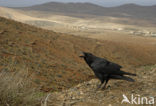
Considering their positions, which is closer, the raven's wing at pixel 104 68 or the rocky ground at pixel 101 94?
the rocky ground at pixel 101 94

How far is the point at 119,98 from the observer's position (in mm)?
4500

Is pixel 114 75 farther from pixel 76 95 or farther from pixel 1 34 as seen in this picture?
pixel 1 34

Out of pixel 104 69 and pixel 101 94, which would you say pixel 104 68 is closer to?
pixel 104 69

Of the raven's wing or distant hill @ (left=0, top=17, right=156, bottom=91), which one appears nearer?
the raven's wing

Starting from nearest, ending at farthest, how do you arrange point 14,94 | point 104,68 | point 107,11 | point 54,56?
point 14,94 < point 104,68 < point 54,56 < point 107,11

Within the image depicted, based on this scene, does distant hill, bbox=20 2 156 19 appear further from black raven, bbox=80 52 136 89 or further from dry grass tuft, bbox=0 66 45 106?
dry grass tuft, bbox=0 66 45 106

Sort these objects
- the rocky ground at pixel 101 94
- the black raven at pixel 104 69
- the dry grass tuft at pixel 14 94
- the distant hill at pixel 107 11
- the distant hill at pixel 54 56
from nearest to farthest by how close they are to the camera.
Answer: the dry grass tuft at pixel 14 94
the rocky ground at pixel 101 94
the black raven at pixel 104 69
the distant hill at pixel 54 56
the distant hill at pixel 107 11

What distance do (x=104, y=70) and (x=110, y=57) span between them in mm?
6718

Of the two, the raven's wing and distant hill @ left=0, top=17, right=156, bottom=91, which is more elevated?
the raven's wing

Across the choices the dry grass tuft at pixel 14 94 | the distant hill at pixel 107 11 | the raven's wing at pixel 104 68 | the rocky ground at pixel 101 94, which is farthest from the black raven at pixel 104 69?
the distant hill at pixel 107 11

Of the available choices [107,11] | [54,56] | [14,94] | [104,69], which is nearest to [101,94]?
[104,69]

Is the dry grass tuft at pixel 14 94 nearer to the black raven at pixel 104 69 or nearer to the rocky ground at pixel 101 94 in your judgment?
the rocky ground at pixel 101 94

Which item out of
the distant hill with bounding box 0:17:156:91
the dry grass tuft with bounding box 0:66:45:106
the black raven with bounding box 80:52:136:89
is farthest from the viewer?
the distant hill with bounding box 0:17:156:91

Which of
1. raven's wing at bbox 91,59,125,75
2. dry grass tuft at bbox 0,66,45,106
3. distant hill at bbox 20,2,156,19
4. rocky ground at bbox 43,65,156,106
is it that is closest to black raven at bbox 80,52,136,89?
raven's wing at bbox 91,59,125,75
